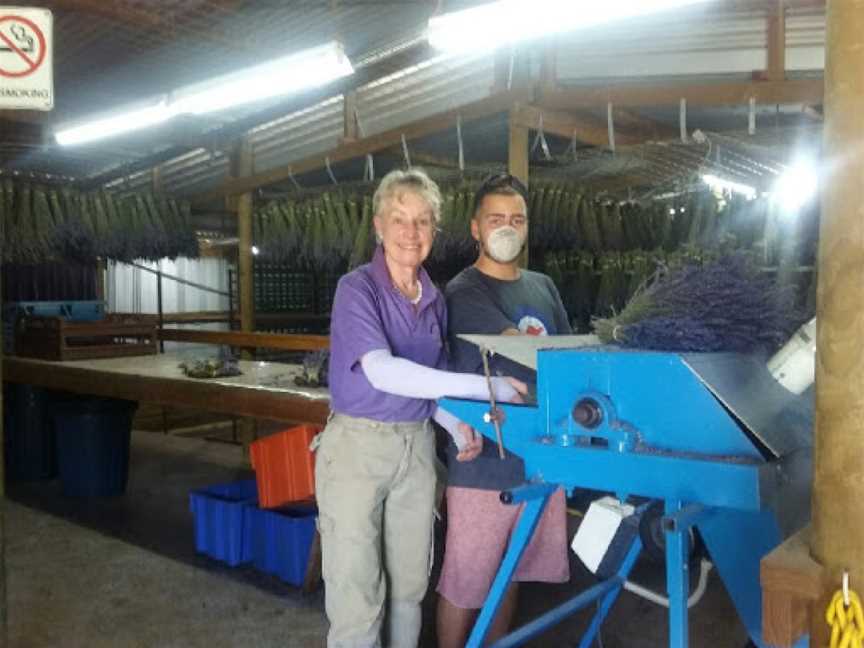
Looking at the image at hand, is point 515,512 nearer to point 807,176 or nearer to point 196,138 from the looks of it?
point 807,176

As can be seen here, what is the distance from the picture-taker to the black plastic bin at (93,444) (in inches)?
215

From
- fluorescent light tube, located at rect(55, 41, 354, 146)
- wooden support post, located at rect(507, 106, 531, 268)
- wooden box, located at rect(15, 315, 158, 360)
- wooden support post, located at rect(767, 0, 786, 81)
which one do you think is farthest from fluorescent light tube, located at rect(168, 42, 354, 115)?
wooden support post, located at rect(767, 0, 786, 81)

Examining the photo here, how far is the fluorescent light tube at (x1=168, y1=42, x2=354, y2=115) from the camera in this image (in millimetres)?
3789

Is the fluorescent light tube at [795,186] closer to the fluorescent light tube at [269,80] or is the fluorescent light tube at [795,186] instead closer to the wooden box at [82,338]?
the fluorescent light tube at [269,80]

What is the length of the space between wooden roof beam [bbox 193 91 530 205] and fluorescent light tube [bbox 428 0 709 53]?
3.04ft

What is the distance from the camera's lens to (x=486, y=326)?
2.56 meters

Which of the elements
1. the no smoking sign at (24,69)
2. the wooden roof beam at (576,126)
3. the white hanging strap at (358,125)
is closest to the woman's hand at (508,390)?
the no smoking sign at (24,69)

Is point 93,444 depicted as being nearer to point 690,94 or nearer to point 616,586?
point 616,586

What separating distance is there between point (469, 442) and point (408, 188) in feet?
2.65

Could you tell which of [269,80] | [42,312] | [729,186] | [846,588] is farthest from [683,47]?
[42,312]

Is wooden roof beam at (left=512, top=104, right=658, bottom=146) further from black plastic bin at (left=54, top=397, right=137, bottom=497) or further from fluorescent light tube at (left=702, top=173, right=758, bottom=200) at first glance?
black plastic bin at (left=54, top=397, right=137, bottom=497)

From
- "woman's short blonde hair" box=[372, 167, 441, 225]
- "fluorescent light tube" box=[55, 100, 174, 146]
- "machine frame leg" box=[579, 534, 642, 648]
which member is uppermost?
"fluorescent light tube" box=[55, 100, 174, 146]

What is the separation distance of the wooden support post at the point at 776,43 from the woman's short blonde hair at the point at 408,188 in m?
2.18

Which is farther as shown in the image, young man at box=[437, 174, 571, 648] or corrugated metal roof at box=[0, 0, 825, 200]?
corrugated metal roof at box=[0, 0, 825, 200]
